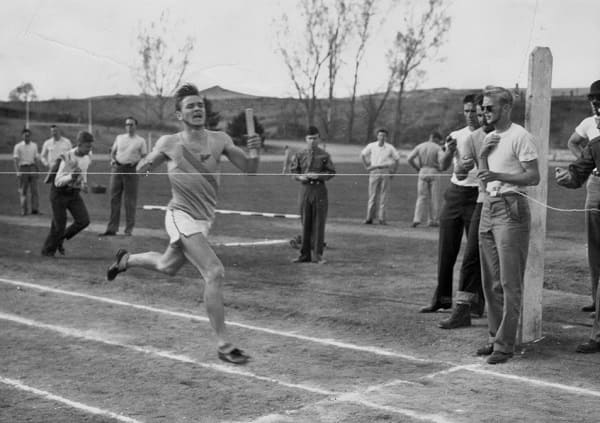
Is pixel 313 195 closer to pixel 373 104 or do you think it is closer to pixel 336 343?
pixel 373 104

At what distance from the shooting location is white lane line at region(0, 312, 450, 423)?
20.5 feet

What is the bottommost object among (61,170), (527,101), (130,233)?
(130,233)

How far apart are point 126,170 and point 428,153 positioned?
6.68m

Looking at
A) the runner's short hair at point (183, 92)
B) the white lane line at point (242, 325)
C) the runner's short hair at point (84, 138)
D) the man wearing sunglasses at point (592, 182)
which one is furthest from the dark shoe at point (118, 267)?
the runner's short hair at point (84, 138)

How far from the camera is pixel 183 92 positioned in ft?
24.8

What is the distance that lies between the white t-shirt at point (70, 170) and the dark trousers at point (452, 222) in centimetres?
677

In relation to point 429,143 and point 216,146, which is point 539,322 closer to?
point 216,146

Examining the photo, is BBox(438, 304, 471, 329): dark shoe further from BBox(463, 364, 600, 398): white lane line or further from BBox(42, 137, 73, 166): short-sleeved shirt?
BBox(42, 137, 73, 166): short-sleeved shirt

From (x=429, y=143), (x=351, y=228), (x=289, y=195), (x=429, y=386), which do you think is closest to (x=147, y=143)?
(x=351, y=228)

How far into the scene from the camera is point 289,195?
1253 inches

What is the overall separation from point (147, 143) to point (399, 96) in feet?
16.3

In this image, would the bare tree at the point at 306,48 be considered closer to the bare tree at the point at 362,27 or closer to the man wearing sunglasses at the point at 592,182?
the bare tree at the point at 362,27

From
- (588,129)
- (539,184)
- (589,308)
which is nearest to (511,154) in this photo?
(539,184)

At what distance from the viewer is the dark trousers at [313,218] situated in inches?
558
